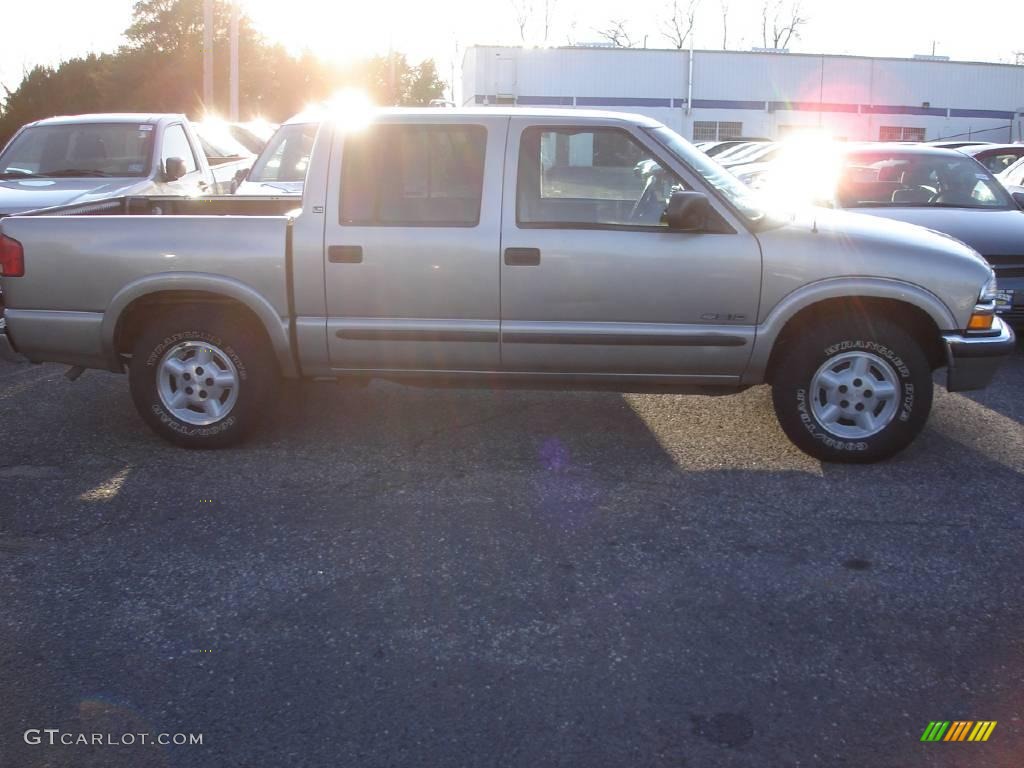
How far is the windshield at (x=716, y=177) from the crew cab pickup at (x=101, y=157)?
5.81 m

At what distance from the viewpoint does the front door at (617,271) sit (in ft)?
18.0

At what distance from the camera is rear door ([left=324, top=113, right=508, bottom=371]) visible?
18.2ft

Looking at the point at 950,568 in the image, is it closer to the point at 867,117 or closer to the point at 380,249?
the point at 380,249

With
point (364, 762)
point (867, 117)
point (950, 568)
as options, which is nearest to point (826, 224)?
point (950, 568)

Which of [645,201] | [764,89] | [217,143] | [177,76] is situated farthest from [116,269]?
[177,76]

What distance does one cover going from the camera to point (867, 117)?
154 feet

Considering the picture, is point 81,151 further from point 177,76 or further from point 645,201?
point 177,76

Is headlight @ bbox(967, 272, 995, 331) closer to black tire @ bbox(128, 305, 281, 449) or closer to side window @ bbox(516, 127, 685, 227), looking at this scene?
side window @ bbox(516, 127, 685, 227)

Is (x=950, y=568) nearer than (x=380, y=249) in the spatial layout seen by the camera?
Yes

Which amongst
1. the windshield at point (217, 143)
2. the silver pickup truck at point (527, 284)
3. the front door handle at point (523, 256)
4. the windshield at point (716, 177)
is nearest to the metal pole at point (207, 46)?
the windshield at point (217, 143)

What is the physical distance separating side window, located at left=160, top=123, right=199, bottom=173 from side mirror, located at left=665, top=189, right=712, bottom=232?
675 centimetres

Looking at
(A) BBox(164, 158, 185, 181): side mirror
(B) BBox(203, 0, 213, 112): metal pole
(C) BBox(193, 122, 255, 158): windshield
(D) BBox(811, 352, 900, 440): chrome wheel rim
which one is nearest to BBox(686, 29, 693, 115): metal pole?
(B) BBox(203, 0, 213, 112): metal pole

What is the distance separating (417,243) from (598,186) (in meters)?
1.02

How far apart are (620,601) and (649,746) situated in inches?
37.5
